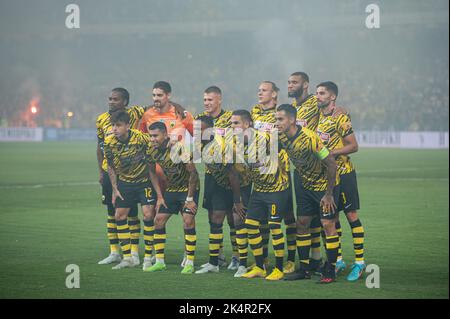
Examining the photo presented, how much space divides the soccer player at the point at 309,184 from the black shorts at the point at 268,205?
21 centimetres

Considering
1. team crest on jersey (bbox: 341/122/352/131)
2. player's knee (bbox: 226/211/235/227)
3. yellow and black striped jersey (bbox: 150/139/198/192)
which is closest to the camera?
team crest on jersey (bbox: 341/122/352/131)

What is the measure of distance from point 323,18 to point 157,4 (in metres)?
12.6

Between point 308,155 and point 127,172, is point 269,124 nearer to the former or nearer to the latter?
point 308,155

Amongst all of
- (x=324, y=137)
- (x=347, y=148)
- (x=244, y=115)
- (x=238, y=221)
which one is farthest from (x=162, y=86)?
(x=347, y=148)

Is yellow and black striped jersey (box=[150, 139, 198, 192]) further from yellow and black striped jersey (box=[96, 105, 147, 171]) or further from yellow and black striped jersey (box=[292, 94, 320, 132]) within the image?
yellow and black striped jersey (box=[292, 94, 320, 132])

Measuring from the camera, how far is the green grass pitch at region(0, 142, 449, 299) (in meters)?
9.41

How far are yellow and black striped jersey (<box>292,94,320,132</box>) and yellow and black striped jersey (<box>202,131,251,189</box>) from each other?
→ 3.34ft

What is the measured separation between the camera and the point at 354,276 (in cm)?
1013

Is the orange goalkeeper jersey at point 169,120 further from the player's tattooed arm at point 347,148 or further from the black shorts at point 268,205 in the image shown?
the player's tattooed arm at point 347,148

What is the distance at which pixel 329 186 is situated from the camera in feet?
32.6

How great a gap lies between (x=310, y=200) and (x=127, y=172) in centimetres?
267

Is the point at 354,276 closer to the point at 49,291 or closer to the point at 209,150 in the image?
the point at 209,150

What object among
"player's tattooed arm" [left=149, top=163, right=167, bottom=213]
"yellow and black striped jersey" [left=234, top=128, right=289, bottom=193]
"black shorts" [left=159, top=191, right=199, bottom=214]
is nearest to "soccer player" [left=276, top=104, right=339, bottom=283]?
"yellow and black striped jersey" [left=234, top=128, right=289, bottom=193]
